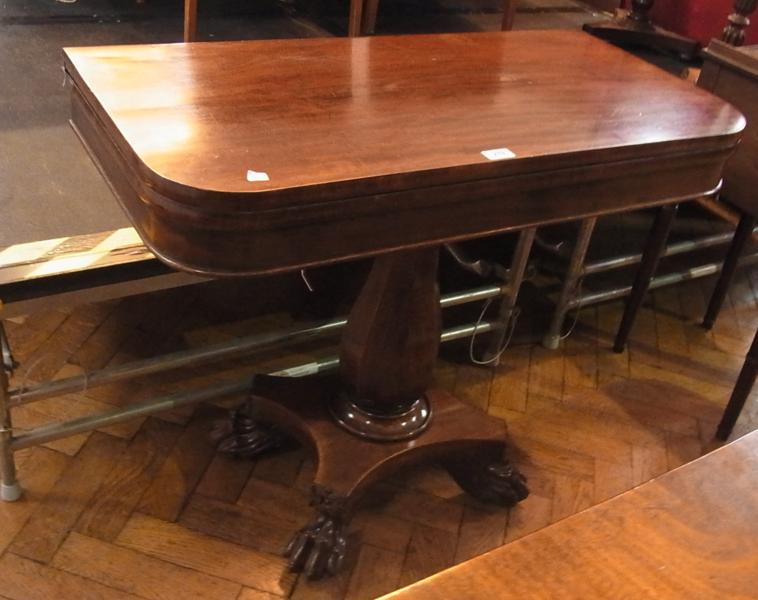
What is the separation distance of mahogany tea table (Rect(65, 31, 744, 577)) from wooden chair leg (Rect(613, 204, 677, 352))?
0.52m

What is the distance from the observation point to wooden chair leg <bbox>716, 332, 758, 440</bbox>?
1660 millimetres

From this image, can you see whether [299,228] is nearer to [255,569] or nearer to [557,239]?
[255,569]

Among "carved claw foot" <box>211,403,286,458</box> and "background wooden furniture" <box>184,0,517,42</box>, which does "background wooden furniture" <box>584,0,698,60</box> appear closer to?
"background wooden furniture" <box>184,0,517,42</box>

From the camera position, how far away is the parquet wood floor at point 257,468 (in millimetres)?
1329

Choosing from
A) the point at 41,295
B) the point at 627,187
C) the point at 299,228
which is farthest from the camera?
the point at 41,295

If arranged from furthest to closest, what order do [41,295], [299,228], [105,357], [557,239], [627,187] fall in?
[557,239] → [105,357] → [41,295] → [627,187] → [299,228]

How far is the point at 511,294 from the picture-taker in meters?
1.80

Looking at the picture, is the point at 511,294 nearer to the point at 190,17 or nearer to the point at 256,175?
the point at 190,17

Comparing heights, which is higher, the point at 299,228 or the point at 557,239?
the point at 299,228

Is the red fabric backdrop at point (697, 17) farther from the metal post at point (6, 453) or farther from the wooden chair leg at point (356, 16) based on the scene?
the metal post at point (6, 453)

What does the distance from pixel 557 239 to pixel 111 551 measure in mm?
1421

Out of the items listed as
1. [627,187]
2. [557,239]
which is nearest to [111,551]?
[627,187]

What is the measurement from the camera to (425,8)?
2564 mm

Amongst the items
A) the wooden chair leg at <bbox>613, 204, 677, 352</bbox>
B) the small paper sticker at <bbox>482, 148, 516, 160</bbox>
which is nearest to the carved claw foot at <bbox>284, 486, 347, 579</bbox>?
the small paper sticker at <bbox>482, 148, 516, 160</bbox>
